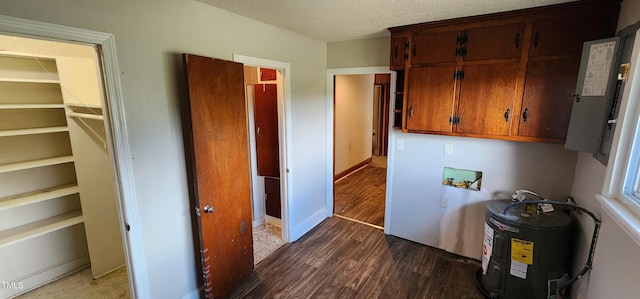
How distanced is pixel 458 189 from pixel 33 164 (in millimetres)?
3867

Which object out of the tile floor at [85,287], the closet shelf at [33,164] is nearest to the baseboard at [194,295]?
the tile floor at [85,287]

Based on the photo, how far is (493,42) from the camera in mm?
2270

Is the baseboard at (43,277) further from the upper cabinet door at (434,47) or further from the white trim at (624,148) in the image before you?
the white trim at (624,148)

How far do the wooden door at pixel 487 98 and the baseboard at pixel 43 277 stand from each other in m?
3.92

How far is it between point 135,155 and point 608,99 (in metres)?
2.85

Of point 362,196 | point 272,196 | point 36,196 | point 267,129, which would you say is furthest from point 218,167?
point 362,196

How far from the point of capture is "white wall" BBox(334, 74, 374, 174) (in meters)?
5.30

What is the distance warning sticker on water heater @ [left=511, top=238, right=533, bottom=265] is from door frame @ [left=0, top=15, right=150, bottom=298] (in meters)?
2.71

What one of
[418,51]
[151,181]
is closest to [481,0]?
[418,51]

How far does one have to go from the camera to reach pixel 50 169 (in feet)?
8.16

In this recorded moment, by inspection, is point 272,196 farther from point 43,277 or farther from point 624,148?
point 624,148

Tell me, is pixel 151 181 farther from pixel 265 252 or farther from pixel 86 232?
pixel 265 252

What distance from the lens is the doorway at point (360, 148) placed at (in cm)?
423

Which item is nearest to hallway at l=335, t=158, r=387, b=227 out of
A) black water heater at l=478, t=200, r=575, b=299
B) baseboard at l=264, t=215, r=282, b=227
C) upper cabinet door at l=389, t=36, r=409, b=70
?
baseboard at l=264, t=215, r=282, b=227
